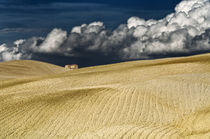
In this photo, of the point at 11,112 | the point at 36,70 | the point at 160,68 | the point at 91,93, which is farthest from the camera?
the point at 36,70

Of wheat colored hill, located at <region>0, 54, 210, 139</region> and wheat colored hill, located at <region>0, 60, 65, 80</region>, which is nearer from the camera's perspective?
wheat colored hill, located at <region>0, 54, 210, 139</region>

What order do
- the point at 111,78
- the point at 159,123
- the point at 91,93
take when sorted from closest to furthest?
1. the point at 159,123
2. the point at 91,93
3. the point at 111,78

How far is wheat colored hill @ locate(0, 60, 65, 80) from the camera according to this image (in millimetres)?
94625

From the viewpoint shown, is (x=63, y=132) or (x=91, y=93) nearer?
(x=63, y=132)

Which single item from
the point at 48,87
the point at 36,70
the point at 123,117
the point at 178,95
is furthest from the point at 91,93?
the point at 36,70

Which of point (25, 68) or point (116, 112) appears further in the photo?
point (25, 68)

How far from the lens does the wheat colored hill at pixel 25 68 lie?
94625 mm

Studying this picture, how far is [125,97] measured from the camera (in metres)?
20.5

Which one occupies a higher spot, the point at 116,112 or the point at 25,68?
the point at 25,68

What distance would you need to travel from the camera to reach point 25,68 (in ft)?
356

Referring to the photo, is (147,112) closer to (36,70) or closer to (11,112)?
(11,112)

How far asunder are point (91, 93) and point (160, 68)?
16191 mm

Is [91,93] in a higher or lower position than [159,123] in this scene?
higher

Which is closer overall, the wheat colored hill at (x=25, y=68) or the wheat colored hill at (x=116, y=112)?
the wheat colored hill at (x=116, y=112)
